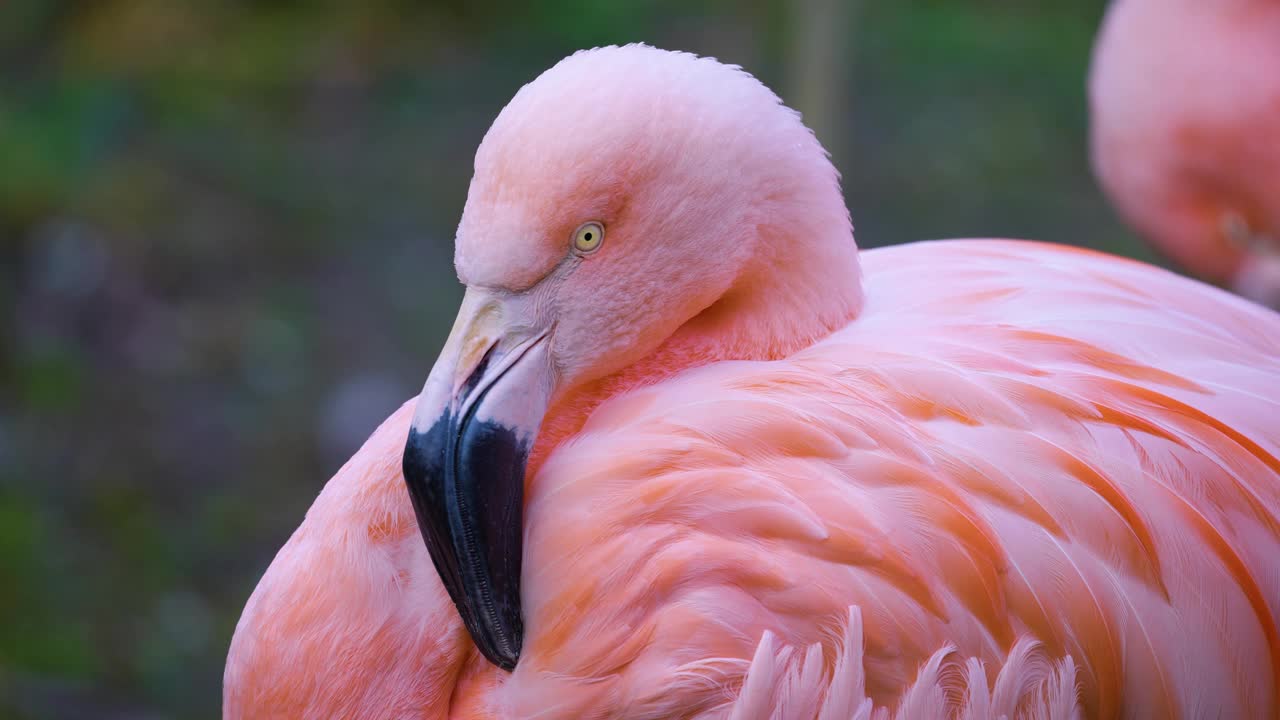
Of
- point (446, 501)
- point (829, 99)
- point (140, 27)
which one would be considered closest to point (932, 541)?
point (446, 501)

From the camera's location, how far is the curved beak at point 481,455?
4.25 ft

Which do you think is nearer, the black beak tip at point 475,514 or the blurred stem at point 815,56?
the black beak tip at point 475,514

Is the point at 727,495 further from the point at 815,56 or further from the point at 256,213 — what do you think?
the point at 256,213

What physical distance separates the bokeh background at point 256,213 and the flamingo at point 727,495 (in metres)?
1.69

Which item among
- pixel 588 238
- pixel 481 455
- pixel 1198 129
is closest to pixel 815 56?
pixel 1198 129

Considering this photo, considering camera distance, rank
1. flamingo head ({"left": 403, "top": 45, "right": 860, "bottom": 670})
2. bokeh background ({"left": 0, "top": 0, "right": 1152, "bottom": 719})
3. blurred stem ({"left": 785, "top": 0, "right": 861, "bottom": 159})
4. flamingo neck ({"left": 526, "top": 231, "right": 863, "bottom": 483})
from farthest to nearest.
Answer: bokeh background ({"left": 0, "top": 0, "right": 1152, "bottom": 719}) < blurred stem ({"left": 785, "top": 0, "right": 861, "bottom": 159}) < flamingo neck ({"left": 526, "top": 231, "right": 863, "bottom": 483}) < flamingo head ({"left": 403, "top": 45, "right": 860, "bottom": 670})

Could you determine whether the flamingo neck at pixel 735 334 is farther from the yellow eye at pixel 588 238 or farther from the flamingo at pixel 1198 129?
the flamingo at pixel 1198 129

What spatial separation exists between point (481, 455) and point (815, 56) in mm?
1997

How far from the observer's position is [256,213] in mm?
4652

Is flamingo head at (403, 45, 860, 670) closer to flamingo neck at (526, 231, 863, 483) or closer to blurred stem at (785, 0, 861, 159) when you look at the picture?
flamingo neck at (526, 231, 863, 483)

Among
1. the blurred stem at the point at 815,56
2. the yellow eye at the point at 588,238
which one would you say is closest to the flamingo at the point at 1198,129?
the blurred stem at the point at 815,56

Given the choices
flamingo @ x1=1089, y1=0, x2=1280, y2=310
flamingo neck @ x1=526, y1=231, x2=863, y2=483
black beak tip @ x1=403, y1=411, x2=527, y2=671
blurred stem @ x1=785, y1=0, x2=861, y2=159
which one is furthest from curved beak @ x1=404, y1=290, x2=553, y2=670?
blurred stem @ x1=785, y1=0, x2=861, y2=159

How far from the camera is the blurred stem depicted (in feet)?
9.75

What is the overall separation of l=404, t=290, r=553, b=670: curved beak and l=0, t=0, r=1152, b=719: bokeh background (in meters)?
1.88
